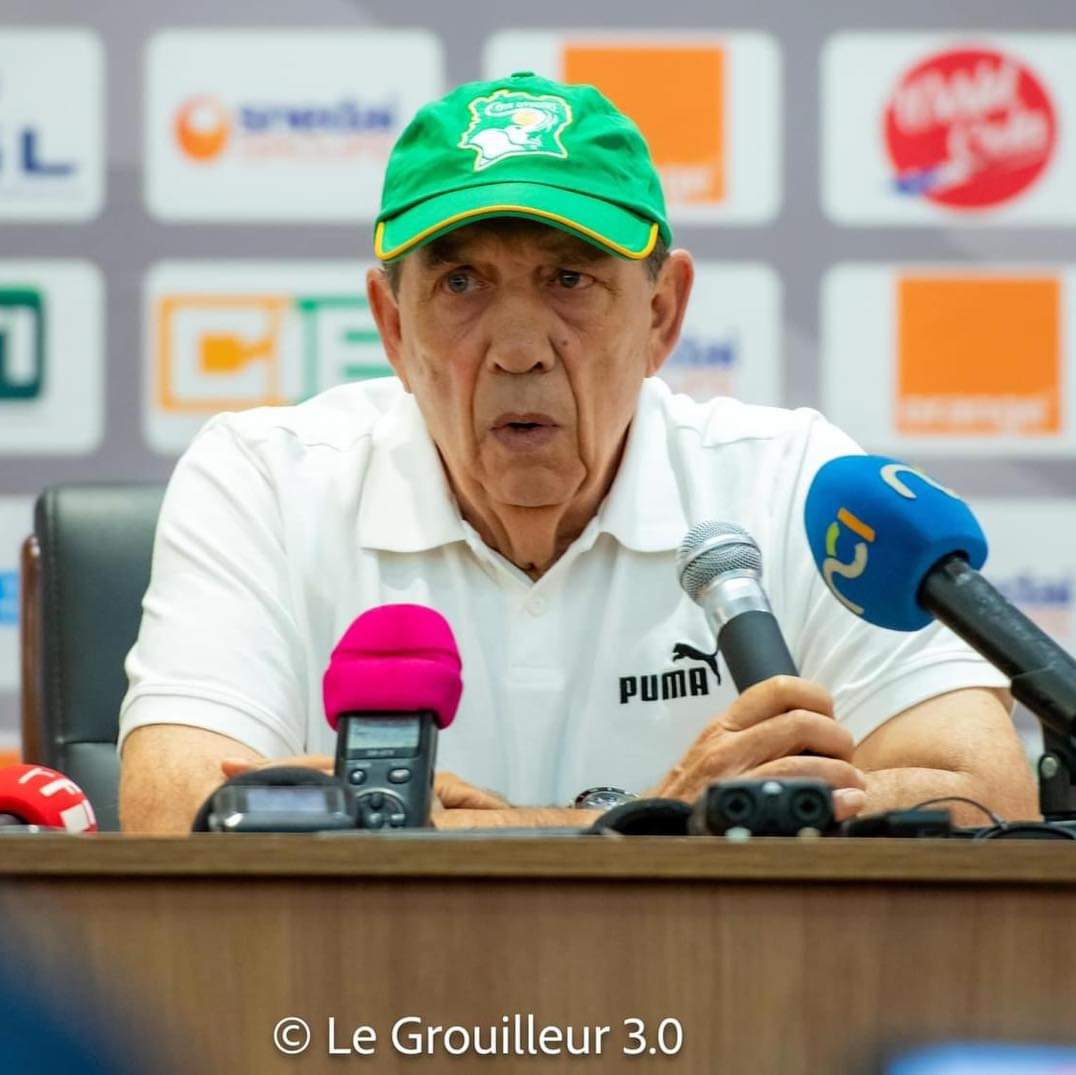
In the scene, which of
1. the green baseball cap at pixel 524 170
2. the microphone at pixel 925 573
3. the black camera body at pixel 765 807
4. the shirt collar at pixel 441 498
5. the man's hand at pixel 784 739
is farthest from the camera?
the shirt collar at pixel 441 498

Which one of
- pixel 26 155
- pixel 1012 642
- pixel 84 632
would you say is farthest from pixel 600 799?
pixel 26 155

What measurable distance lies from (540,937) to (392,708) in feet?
1.06

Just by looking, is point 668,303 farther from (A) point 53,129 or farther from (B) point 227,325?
(A) point 53,129

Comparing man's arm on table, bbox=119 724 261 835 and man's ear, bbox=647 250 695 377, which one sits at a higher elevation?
man's ear, bbox=647 250 695 377

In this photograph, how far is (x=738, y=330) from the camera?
2842mm

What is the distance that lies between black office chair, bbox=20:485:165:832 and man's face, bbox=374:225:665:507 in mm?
443

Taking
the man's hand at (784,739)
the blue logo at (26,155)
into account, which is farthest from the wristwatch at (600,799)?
the blue logo at (26,155)

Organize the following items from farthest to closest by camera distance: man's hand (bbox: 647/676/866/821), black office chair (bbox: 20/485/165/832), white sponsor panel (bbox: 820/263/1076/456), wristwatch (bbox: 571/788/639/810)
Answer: white sponsor panel (bbox: 820/263/1076/456) → black office chair (bbox: 20/485/165/832) → wristwatch (bbox: 571/788/639/810) → man's hand (bbox: 647/676/866/821)

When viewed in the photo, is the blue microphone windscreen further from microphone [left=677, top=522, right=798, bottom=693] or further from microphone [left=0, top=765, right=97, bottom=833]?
microphone [left=0, top=765, right=97, bottom=833]

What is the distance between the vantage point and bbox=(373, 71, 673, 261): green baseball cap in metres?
1.74

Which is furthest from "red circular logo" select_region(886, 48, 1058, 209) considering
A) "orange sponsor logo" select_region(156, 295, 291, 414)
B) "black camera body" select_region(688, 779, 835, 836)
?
"black camera body" select_region(688, 779, 835, 836)

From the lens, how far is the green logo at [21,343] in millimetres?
2838

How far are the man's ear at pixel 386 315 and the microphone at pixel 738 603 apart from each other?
0.64 metres

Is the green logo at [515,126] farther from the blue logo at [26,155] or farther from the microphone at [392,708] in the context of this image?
the blue logo at [26,155]
